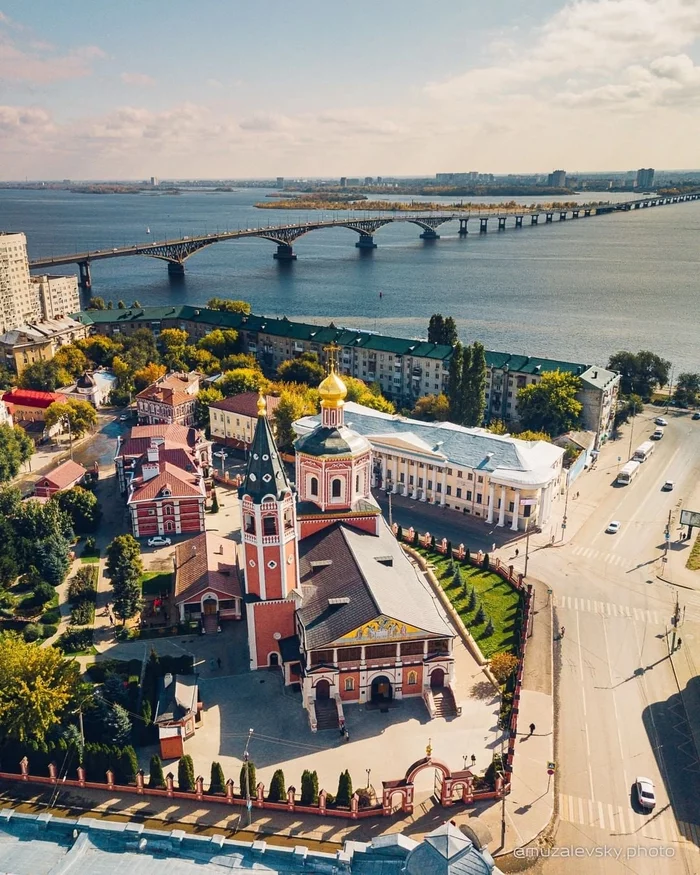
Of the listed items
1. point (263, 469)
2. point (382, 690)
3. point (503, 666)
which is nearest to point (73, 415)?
point (263, 469)

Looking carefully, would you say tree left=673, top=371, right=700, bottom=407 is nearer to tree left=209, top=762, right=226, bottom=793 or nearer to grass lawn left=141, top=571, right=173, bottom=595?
grass lawn left=141, top=571, right=173, bottom=595

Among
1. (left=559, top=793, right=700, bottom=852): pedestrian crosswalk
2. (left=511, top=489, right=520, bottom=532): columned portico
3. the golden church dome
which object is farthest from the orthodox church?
(left=511, top=489, right=520, bottom=532): columned portico

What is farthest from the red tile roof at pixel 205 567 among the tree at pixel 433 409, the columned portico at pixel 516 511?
the tree at pixel 433 409

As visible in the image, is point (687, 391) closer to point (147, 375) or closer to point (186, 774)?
point (147, 375)

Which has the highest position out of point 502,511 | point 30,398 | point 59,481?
point 30,398

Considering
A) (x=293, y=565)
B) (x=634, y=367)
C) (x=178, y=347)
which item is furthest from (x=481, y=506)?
(x=178, y=347)

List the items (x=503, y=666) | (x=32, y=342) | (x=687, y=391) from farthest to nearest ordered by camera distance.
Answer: (x=32, y=342), (x=687, y=391), (x=503, y=666)

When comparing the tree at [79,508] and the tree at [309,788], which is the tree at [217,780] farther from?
the tree at [79,508]
